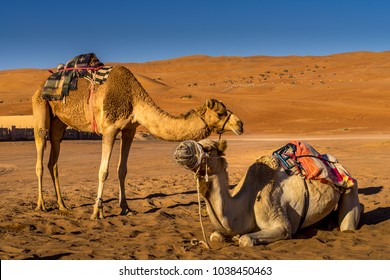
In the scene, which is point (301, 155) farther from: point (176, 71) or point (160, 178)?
point (176, 71)

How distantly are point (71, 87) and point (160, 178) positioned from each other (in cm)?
458

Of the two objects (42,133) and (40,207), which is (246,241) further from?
(42,133)

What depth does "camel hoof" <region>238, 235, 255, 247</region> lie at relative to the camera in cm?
595

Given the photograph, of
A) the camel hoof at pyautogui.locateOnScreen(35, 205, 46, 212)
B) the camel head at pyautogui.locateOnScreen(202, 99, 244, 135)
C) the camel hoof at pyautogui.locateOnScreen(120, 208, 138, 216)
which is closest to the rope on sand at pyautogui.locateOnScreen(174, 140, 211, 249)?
the camel head at pyautogui.locateOnScreen(202, 99, 244, 135)

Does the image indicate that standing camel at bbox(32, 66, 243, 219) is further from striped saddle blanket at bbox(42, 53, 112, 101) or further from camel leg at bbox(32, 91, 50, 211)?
striped saddle blanket at bbox(42, 53, 112, 101)

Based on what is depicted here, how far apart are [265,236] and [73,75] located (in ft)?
17.2

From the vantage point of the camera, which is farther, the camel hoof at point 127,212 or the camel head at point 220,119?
the camel hoof at point 127,212

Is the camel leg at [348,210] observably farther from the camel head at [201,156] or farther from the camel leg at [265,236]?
the camel head at [201,156]

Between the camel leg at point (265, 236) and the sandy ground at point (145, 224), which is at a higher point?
the camel leg at point (265, 236)

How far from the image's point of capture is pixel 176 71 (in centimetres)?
11344

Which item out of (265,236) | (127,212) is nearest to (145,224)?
(127,212)

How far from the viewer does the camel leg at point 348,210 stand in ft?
23.2

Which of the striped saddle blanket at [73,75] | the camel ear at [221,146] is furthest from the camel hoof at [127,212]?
the camel ear at [221,146]
